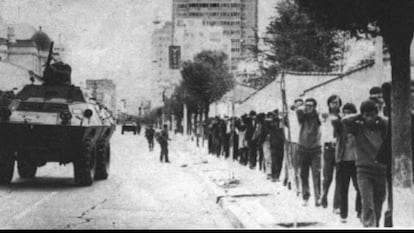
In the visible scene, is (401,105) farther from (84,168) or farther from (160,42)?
(84,168)

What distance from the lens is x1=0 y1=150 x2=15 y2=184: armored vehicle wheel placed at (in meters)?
12.0

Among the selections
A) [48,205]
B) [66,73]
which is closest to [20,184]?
[66,73]

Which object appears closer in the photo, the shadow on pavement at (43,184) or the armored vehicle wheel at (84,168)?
the shadow on pavement at (43,184)

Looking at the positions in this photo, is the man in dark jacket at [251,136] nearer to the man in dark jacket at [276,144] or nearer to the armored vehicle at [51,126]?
the man in dark jacket at [276,144]

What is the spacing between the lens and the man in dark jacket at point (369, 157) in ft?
23.1

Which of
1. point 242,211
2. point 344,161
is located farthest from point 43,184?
point 344,161

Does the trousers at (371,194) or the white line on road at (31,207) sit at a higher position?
the trousers at (371,194)

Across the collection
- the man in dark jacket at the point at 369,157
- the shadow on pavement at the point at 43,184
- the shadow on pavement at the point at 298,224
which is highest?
the man in dark jacket at the point at 369,157

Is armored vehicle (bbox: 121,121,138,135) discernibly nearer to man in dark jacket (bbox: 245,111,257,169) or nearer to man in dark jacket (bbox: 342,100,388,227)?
man in dark jacket (bbox: 245,111,257,169)

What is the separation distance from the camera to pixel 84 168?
12.7 m

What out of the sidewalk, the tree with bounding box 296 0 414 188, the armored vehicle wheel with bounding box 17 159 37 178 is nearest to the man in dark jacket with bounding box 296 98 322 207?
the sidewalk

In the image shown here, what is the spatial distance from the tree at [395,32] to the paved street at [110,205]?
8.25ft

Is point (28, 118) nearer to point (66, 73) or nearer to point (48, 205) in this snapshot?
point (66, 73)

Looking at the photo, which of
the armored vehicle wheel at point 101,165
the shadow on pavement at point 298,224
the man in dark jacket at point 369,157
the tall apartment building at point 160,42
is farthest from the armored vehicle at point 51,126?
the man in dark jacket at point 369,157
